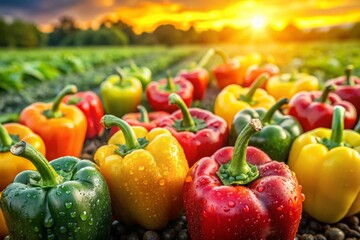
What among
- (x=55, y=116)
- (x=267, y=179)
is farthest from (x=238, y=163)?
(x=55, y=116)

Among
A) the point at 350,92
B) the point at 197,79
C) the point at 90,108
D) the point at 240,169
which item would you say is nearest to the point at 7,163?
the point at 240,169

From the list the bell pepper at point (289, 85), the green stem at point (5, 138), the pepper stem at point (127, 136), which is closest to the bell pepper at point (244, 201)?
the pepper stem at point (127, 136)

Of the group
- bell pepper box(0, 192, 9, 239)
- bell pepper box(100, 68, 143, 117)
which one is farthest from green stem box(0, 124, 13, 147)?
bell pepper box(100, 68, 143, 117)

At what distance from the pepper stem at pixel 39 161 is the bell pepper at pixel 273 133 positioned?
1.70m

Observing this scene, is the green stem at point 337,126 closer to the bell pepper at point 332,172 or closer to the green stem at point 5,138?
the bell pepper at point 332,172

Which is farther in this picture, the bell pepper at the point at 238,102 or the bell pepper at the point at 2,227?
the bell pepper at the point at 238,102

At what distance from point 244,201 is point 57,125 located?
2.42 m

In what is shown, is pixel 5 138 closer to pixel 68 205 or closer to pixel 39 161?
pixel 39 161

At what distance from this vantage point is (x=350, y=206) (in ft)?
10.6

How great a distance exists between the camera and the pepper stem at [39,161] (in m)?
2.38

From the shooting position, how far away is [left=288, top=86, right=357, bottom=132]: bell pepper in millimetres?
4219

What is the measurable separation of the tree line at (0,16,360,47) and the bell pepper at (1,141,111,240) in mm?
56884

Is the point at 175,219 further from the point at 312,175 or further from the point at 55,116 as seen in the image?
the point at 55,116

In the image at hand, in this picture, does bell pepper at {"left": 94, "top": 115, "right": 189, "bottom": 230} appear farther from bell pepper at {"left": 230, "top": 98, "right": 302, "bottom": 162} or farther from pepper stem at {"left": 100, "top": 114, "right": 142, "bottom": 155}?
bell pepper at {"left": 230, "top": 98, "right": 302, "bottom": 162}
